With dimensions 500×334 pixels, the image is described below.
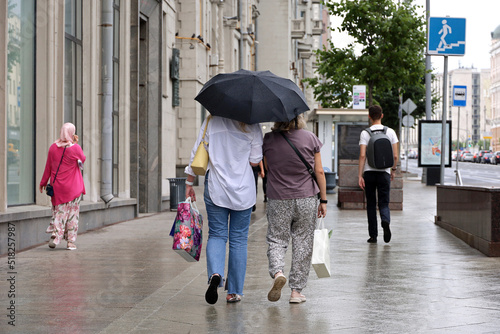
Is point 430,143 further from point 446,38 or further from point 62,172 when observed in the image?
point 62,172

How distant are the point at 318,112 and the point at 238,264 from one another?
79.2 ft

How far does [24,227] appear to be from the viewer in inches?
434

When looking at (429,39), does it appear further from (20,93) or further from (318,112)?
(318,112)

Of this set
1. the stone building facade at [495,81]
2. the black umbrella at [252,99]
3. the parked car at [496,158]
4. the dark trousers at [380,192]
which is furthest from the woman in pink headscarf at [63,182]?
the stone building facade at [495,81]

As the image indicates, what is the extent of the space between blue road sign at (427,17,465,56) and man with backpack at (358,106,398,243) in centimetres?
482

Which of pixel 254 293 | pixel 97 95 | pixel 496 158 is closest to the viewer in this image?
pixel 254 293

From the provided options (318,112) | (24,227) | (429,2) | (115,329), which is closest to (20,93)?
(24,227)

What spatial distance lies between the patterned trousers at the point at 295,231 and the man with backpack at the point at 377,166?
4310mm

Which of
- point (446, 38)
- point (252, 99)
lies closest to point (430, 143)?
point (446, 38)

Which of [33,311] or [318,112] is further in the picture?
[318,112]

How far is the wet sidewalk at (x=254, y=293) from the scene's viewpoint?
602 cm

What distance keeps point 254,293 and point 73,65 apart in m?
7.84

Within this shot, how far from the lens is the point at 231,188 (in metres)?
6.74

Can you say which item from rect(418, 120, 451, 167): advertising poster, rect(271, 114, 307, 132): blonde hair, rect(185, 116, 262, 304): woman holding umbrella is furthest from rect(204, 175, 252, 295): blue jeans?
rect(418, 120, 451, 167): advertising poster
